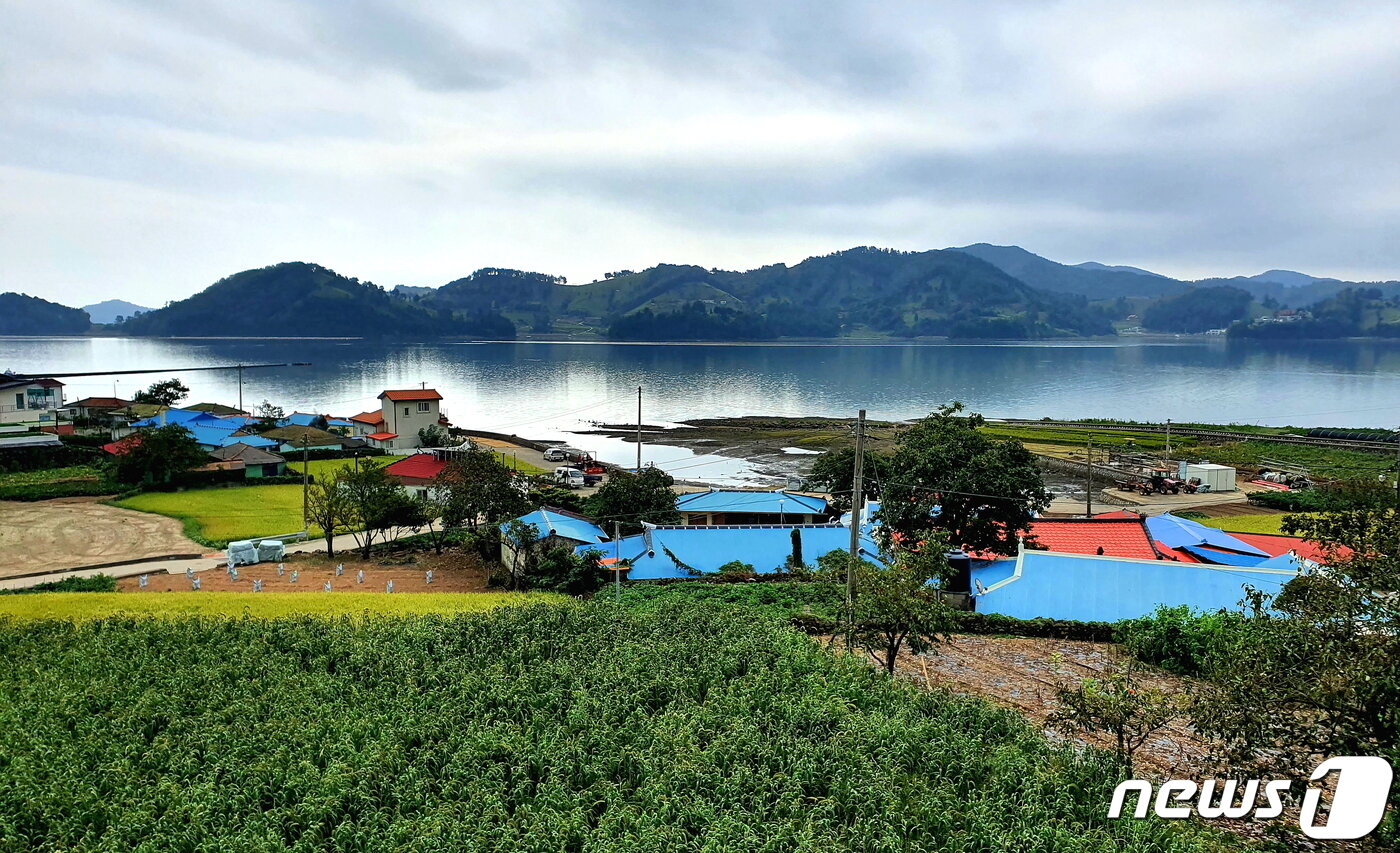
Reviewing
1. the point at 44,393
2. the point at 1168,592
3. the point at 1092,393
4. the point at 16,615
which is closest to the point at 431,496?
the point at 16,615

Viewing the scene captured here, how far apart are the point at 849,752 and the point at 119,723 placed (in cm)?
1167

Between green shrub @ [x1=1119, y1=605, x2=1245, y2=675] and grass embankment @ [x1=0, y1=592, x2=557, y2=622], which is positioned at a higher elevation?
green shrub @ [x1=1119, y1=605, x2=1245, y2=675]

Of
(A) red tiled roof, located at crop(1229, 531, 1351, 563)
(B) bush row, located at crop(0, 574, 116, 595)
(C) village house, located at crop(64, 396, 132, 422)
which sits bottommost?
(B) bush row, located at crop(0, 574, 116, 595)

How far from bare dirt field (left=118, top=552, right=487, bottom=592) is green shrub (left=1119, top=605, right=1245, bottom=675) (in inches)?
789

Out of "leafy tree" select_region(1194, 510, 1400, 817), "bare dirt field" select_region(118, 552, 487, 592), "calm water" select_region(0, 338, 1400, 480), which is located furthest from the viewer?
"calm water" select_region(0, 338, 1400, 480)

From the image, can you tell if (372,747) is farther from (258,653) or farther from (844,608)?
(844,608)

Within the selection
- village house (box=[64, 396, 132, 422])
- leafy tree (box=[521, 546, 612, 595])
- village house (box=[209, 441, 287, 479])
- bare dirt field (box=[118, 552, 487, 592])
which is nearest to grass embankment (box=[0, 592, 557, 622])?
leafy tree (box=[521, 546, 612, 595])

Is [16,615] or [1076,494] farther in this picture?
[1076,494]

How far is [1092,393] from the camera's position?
404 feet

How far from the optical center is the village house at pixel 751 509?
35.4 meters

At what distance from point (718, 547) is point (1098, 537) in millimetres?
13114

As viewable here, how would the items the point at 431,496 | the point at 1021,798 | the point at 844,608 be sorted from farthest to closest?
the point at 431,496, the point at 844,608, the point at 1021,798

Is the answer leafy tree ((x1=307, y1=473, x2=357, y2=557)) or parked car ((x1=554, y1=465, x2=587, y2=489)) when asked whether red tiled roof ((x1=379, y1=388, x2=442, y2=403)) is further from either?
leafy tree ((x1=307, y1=473, x2=357, y2=557))

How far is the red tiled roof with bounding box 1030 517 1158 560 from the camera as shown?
25734 mm
